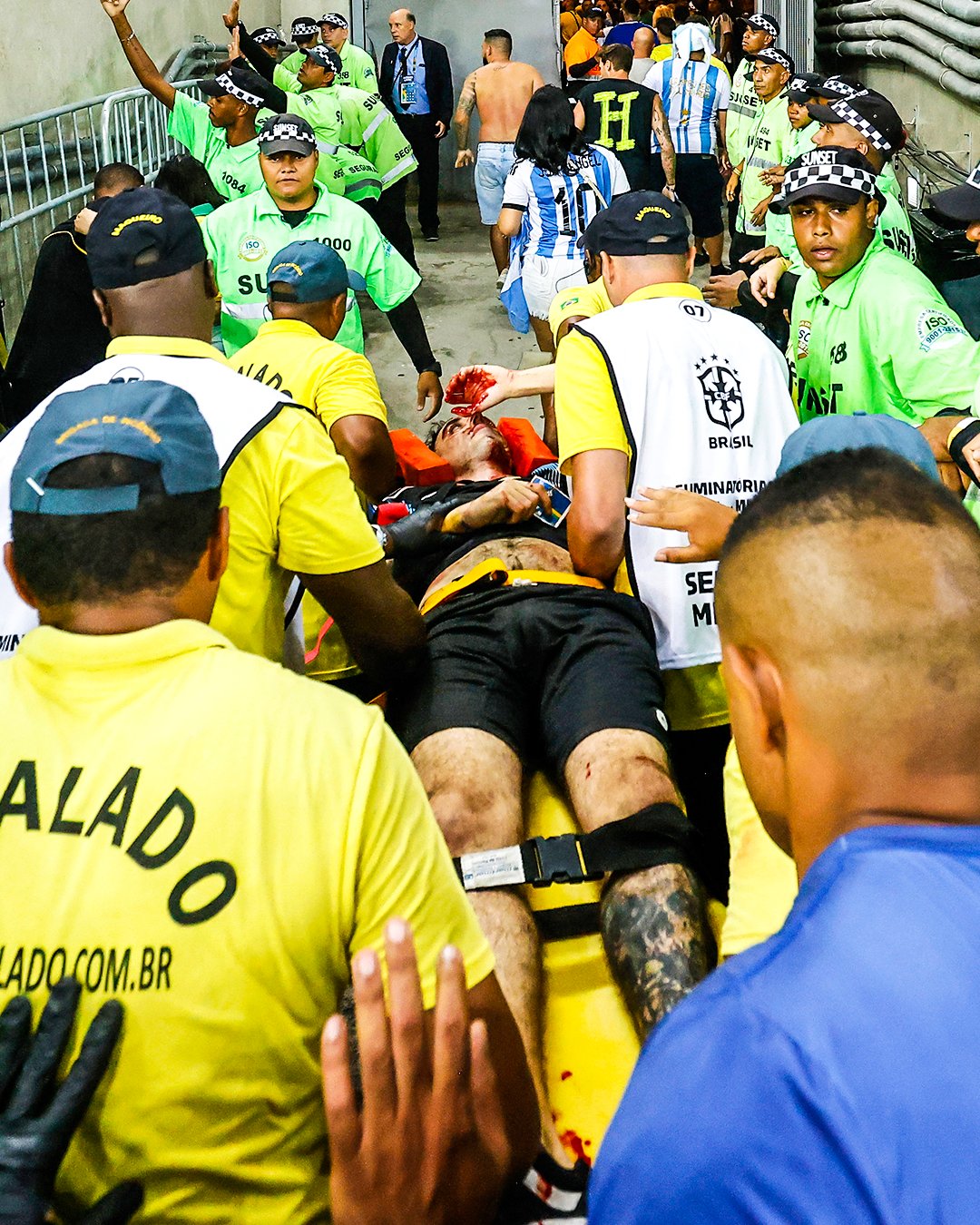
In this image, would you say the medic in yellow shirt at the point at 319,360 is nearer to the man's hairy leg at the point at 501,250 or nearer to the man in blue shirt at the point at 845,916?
the man in blue shirt at the point at 845,916

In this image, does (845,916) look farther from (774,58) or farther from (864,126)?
(774,58)

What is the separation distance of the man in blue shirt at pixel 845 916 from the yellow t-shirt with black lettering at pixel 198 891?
44cm

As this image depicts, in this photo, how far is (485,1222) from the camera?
140 cm

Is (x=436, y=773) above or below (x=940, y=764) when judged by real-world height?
below

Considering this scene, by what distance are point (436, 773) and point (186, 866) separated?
1512 millimetres

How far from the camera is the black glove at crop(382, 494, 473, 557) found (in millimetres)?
3799

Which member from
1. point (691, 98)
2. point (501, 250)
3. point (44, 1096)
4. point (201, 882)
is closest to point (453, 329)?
point (501, 250)

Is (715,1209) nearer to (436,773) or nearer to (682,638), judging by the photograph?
(436,773)

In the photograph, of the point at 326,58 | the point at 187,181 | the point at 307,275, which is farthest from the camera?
the point at 326,58

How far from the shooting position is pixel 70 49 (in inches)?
341

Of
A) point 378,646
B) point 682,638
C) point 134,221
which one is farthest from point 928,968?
point 134,221

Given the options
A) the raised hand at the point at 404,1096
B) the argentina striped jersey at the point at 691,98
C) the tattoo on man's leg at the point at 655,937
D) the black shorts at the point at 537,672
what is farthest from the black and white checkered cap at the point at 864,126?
the raised hand at the point at 404,1096

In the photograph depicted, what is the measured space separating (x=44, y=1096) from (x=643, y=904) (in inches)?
55.2

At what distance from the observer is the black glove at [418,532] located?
3.80 meters
